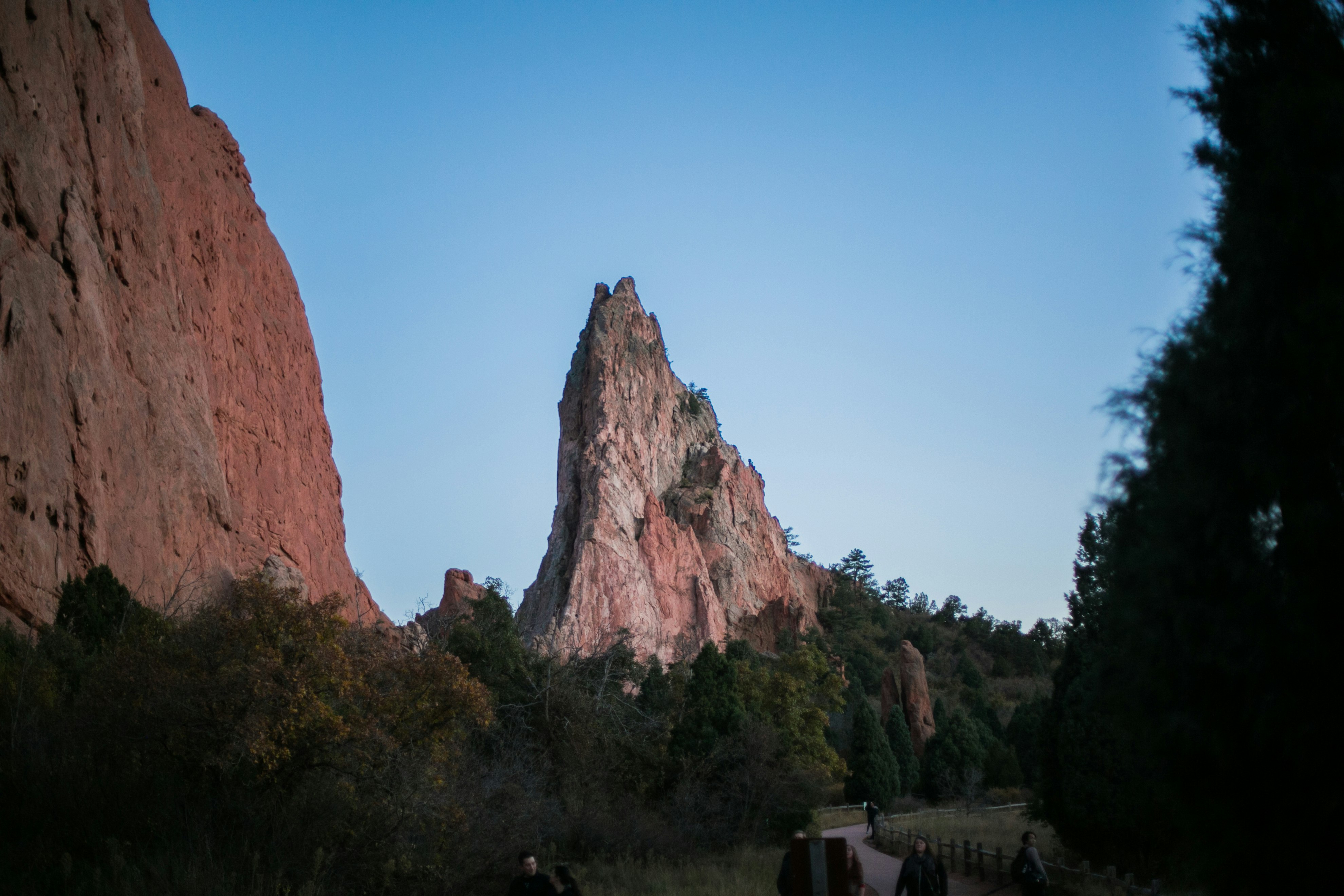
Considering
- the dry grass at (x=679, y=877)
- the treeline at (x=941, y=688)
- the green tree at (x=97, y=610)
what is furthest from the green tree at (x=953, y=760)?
the green tree at (x=97, y=610)

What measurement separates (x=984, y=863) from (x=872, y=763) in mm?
19891

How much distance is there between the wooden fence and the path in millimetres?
266

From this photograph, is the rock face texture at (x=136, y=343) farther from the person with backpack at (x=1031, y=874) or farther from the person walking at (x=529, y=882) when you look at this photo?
the person with backpack at (x=1031, y=874)

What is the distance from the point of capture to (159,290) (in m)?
35.2

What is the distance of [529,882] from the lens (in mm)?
8742

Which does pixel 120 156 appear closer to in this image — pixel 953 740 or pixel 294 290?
pixel 294 290

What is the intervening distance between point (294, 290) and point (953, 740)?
40.8 metres

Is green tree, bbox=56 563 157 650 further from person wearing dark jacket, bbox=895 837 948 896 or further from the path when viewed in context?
person wearing dark jacket, bbox=895 837 948 896

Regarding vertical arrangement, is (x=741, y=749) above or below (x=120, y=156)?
below

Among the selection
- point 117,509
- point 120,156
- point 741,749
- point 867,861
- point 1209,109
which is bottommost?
point 867,861

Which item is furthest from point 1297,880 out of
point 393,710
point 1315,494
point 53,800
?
point 53,800

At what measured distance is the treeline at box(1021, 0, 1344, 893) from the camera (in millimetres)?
3818

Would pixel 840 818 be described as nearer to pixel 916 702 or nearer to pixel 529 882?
pixel 916 702

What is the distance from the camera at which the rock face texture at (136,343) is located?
25906 millimetres
